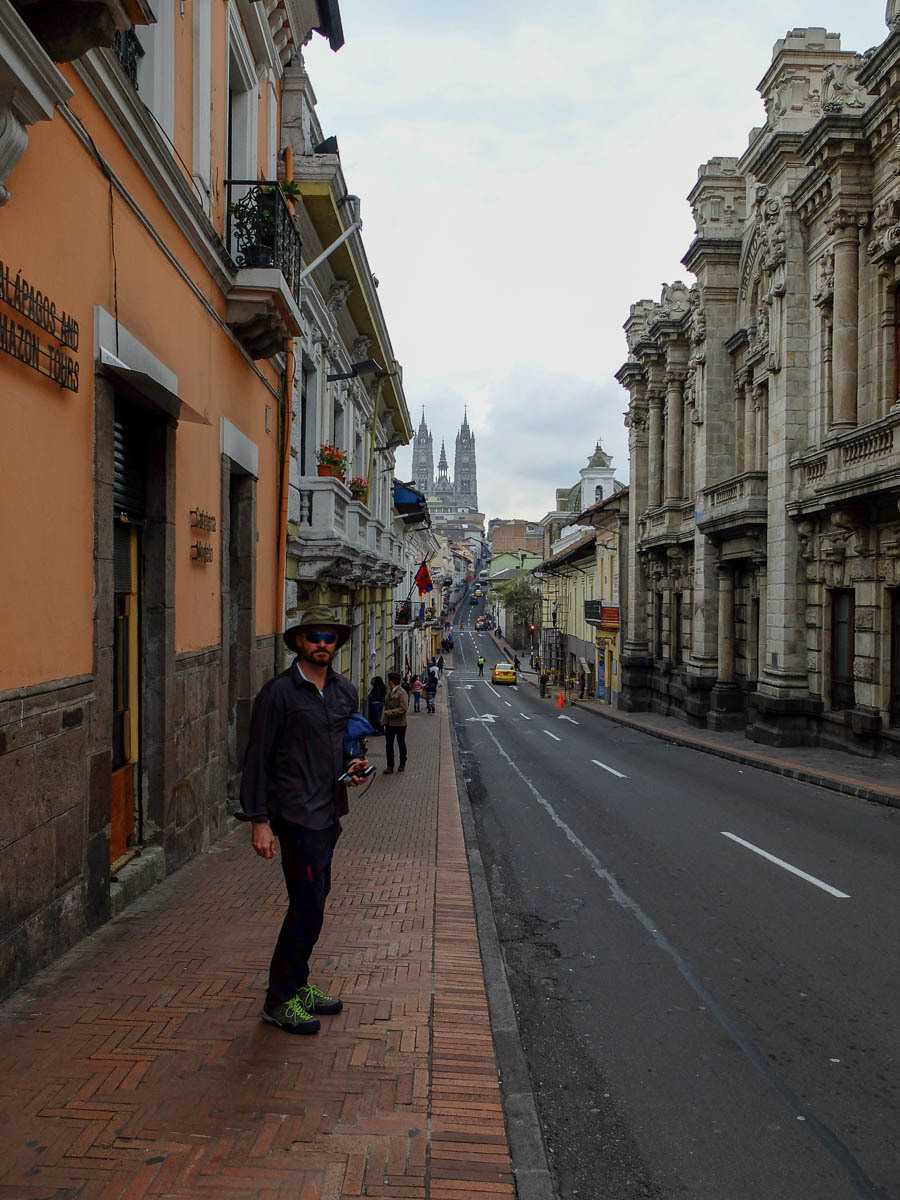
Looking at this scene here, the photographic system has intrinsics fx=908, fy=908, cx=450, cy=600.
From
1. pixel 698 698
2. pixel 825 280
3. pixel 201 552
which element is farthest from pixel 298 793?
pixel 698 698

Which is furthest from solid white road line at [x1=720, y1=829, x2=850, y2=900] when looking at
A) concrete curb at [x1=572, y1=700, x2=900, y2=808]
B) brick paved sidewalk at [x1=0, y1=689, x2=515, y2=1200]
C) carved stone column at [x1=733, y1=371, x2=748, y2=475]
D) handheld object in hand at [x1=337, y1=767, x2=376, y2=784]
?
carved stone column at [x1=733, y1=371, x2=748, y2=475]

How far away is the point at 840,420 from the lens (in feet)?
60.9

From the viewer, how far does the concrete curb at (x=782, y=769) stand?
1333 cm

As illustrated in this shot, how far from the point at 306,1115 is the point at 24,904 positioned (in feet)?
6.58

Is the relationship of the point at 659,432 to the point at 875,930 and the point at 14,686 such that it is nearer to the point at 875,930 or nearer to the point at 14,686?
the point at 875,930

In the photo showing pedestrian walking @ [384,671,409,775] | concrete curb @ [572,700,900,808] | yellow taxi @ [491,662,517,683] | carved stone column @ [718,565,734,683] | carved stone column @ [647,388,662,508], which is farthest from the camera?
yellow taxi @ [491,662,517,683]

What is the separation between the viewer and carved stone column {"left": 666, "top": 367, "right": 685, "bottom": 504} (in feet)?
105

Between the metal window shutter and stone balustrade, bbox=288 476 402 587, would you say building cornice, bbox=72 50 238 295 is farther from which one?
stone balustrade, bbox=288 476 402 587

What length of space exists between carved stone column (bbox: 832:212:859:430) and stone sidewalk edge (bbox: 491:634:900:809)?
278 inches

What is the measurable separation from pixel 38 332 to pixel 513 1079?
14.4 ft

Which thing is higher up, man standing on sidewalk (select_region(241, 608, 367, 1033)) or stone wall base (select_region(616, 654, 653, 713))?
man standing on sidewalk (select_region(241, 608, 367, 1033))

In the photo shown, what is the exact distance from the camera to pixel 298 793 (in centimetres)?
425

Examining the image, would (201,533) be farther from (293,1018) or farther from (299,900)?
(293,1018)

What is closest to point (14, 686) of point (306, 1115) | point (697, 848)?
point (306, 1115)
